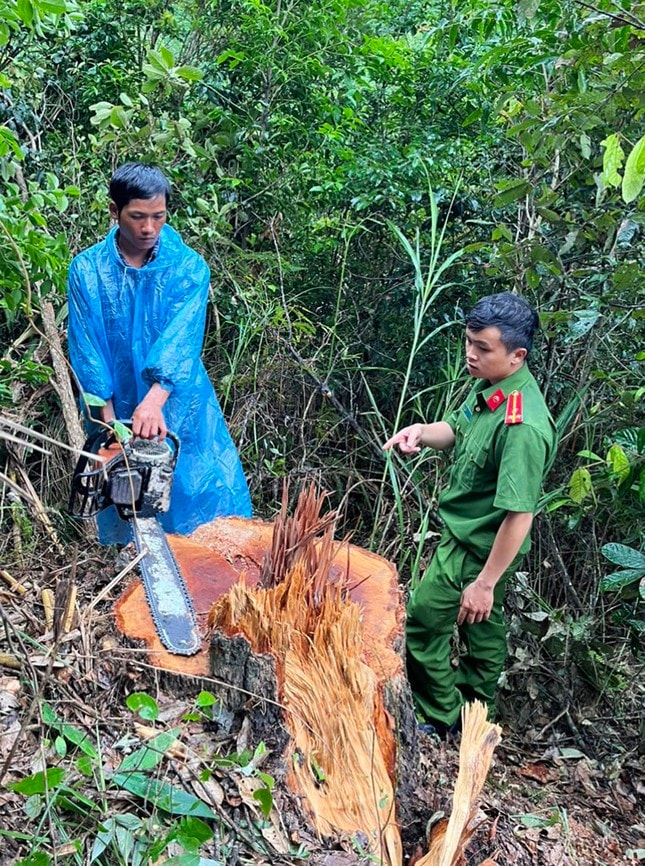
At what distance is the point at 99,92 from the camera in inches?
159

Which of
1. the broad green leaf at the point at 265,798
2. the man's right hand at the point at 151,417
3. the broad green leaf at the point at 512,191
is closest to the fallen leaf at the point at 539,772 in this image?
the broad green leaf at the point at 265,798

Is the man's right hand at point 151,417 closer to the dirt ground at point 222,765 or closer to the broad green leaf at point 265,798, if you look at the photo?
the dirt ground at point 222,765

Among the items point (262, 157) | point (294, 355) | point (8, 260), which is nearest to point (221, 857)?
point (8, 260)

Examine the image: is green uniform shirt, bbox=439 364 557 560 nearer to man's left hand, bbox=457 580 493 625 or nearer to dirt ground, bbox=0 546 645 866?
man's left hand, bbox=457 580 493 625

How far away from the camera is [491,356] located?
2.45 m

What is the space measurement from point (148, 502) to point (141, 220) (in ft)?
3.39

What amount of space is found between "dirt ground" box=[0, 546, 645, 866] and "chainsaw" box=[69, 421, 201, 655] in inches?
5.9

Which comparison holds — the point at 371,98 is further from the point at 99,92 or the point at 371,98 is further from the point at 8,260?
the point at 8,260

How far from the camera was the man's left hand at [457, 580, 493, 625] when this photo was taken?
2.50 meters

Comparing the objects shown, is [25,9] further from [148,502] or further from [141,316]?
[148,502]

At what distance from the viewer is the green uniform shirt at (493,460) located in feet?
7.68

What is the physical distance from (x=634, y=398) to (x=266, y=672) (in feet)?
5.76

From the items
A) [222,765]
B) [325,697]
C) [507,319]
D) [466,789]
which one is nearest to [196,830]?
[222,765]

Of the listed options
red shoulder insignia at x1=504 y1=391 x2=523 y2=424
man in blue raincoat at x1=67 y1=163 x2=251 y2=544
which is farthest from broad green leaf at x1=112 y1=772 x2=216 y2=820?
red shoulder insignia at x1=504 y1=391 x2=523 y2=424
